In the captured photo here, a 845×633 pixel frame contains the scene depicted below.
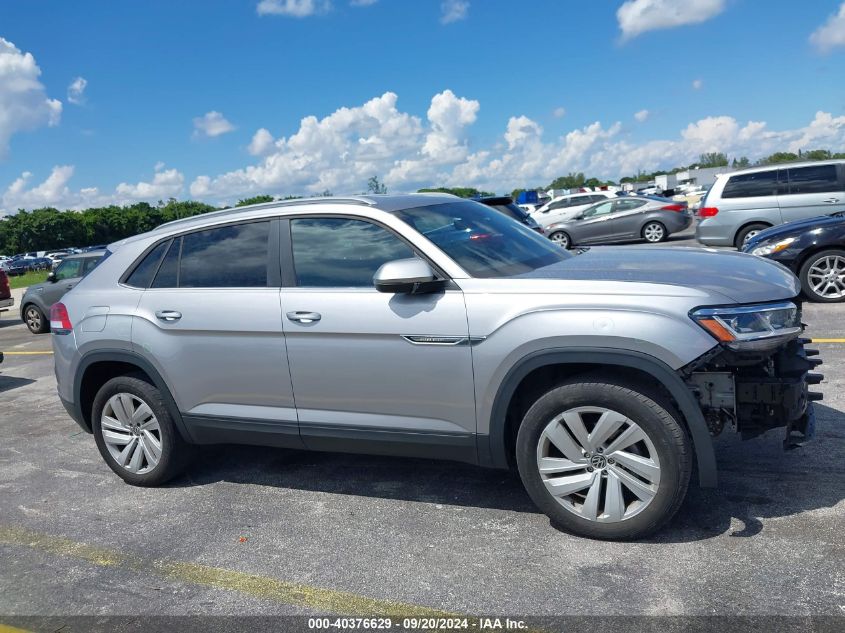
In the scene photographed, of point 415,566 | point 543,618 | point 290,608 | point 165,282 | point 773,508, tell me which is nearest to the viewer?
point 543,618

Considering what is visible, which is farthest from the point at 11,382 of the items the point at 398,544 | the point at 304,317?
the point at 398,544

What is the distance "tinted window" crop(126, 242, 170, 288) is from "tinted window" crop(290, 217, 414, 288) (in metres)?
1.07

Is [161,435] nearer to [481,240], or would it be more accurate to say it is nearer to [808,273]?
[481,240]

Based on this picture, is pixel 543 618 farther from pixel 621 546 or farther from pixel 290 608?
pixel 290 608

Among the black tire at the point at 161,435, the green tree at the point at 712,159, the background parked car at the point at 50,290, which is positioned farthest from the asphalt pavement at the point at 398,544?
the green tree at the point at 712,159

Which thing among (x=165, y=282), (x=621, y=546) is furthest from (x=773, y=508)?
(x=165, y=282)

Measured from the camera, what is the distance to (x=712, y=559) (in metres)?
3.26

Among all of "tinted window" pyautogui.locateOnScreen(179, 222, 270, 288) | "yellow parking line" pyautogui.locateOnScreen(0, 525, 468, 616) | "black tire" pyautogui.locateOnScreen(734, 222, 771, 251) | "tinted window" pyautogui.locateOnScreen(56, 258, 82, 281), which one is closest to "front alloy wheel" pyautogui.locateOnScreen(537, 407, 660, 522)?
"yellow parking line" pyautogui.locateOnScreen(0, 525, 468, 616)

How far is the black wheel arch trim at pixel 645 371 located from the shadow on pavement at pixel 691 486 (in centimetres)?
48

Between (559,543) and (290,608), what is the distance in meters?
1.34

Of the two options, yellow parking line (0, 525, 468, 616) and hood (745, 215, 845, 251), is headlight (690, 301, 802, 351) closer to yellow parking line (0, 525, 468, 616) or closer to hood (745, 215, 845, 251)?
yellow parking line (0, 525, 468, 616)

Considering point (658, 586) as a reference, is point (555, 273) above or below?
above

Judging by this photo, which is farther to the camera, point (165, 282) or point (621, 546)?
point (165, 282)

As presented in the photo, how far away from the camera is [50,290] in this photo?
14.3 meters
